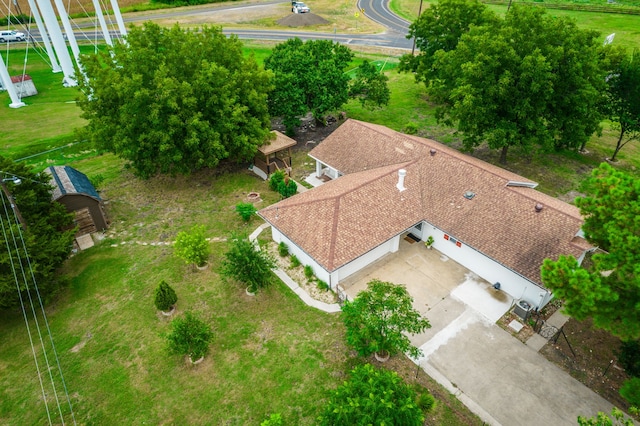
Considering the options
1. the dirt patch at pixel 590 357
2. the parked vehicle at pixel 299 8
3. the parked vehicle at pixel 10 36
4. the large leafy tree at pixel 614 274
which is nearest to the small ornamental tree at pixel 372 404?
the large leafy tree at pixel 614 274

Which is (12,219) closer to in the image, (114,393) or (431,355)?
(114,393)

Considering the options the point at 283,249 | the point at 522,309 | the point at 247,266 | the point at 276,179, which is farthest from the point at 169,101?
the point at 522,309

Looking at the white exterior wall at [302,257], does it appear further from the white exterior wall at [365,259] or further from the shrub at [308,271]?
the white exterior wall at [365,259]

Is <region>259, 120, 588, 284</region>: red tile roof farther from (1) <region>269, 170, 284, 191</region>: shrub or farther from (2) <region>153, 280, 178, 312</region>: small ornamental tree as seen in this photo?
(2) <region>153, 280, 178, 312</region>: small ornamental tree

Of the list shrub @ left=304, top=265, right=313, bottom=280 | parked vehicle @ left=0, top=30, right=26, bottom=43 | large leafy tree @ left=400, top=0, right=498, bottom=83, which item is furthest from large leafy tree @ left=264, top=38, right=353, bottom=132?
parked vehicle @ left=0, top=30, right=26, bottom=43

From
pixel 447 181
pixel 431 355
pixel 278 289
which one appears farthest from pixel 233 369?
→ pixel 447 181
